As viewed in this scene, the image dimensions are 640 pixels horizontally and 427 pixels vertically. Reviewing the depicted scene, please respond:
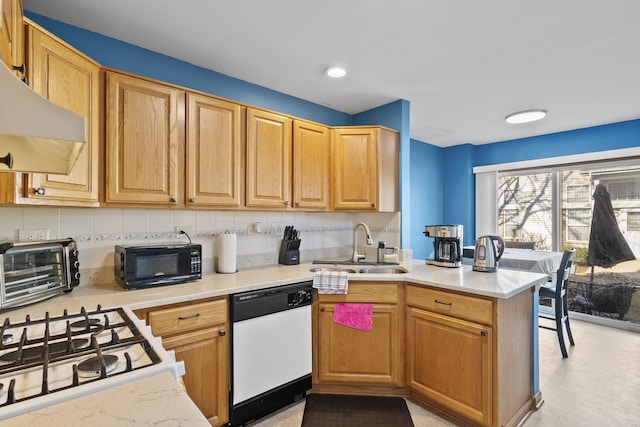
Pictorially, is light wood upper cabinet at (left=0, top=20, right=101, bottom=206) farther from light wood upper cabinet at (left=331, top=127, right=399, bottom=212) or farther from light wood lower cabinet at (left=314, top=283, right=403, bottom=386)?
light wood upper cabinet at (left=331, top=127, right=399, bottom=212)

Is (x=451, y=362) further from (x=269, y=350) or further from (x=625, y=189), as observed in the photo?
(x=625, y=189)

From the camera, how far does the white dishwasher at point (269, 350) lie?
1938mm

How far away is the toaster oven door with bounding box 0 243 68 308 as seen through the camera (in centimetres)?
143

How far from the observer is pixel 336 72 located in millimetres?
2496

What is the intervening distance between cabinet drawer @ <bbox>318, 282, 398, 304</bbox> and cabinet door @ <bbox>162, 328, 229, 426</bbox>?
771 millimetres

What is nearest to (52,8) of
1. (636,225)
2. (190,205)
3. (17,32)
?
(17,32)

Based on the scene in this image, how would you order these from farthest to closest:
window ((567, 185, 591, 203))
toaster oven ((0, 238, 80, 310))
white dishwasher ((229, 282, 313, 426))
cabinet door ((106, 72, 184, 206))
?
window ((567, 185, 591, 203))
white dishwasher ((229, 282, 313, 426))
cabinet door ((106, 72, 184, 206))
toaster oven ((0, 238, 80, 310))

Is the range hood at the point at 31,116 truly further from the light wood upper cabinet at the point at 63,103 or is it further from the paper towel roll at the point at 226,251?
the paper towel roll at the point at 226,251

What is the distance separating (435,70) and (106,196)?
2.42 metres

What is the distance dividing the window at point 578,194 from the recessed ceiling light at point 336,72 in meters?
3.62

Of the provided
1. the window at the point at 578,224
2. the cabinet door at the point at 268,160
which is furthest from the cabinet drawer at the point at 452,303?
the window at the point at 578,224

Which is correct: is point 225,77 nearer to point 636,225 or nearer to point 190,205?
point 190,205

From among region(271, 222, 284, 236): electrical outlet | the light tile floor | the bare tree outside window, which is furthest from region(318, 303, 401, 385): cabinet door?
the bare tree outside window

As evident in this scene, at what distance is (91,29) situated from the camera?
195cm
